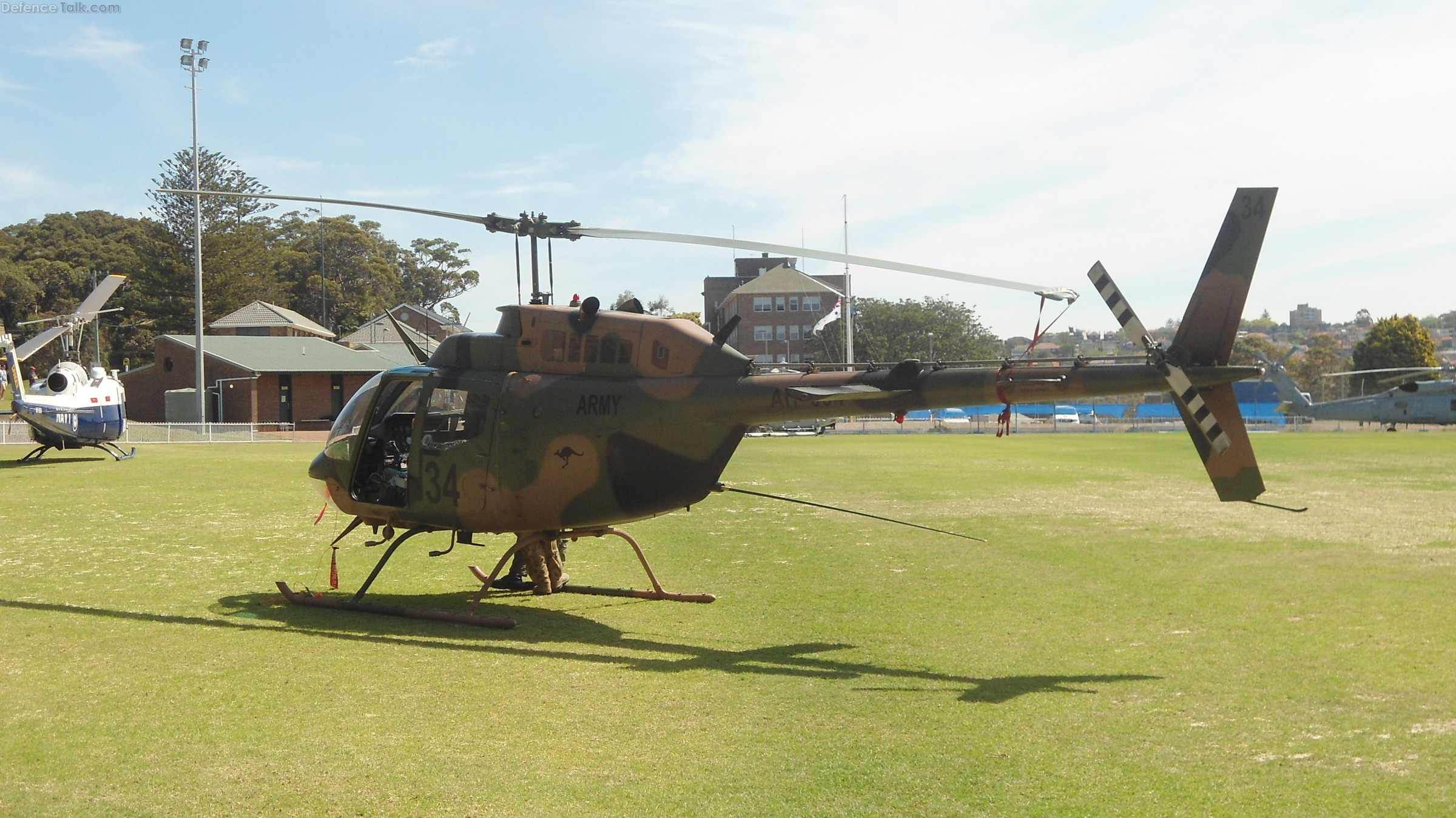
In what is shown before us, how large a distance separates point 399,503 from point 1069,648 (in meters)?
6.98

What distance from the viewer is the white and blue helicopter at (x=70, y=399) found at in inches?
1182

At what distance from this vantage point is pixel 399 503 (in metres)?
11.5

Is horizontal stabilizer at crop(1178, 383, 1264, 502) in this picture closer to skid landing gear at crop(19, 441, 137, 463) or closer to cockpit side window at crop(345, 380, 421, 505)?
cockpit side window at crop(345, 380, 421, 505)

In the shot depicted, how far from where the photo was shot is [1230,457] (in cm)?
941

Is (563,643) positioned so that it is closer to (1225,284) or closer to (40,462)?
(1225,284)

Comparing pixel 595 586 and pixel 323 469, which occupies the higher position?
pixel 323 469

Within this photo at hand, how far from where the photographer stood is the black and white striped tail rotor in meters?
9.36

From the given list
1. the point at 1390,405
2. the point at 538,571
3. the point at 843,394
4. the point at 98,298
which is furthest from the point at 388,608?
the point at 1390,405

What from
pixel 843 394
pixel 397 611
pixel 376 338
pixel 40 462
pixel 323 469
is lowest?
pixel 397 611

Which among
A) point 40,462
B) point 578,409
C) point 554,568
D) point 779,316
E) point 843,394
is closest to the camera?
point 843,394

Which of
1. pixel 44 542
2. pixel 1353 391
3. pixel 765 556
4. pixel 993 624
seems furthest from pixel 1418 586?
pixel 1353 391

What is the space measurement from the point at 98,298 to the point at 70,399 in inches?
136

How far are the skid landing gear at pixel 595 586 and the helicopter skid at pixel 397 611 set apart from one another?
18 centimetres

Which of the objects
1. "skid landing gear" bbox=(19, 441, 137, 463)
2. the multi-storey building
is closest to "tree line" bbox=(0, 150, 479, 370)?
the multi-storey building
